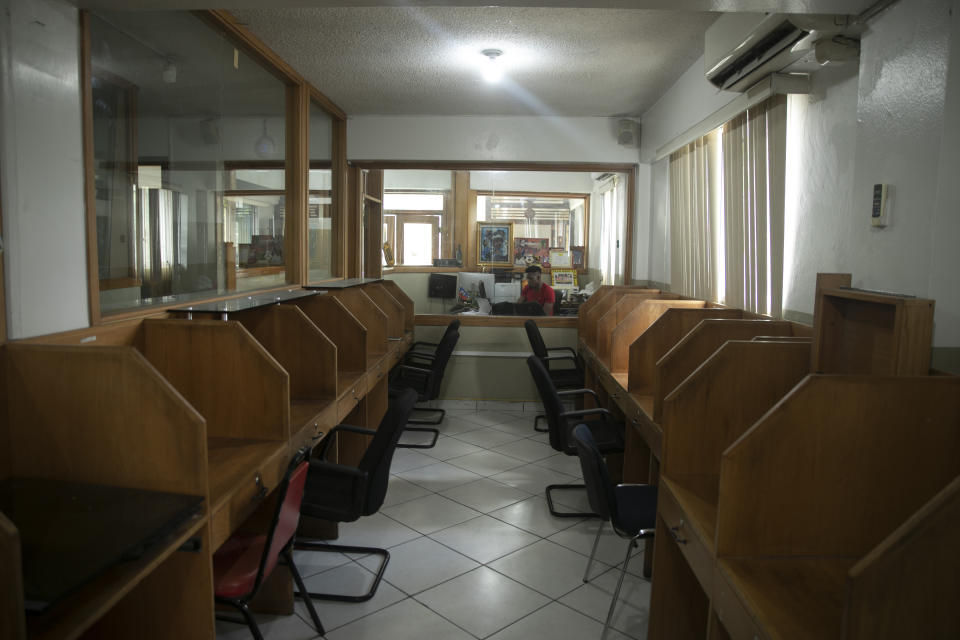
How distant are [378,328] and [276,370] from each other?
7.04ft

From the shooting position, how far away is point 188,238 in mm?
2941

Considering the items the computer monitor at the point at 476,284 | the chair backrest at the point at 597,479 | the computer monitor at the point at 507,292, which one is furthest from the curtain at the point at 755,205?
the computer monitor at the point at 476,284

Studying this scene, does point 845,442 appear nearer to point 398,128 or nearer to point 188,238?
point 188,238

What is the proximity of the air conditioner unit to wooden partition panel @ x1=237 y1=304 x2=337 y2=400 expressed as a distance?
2.23 meters

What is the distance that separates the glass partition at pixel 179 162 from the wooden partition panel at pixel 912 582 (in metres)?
2.37

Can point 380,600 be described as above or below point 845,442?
below

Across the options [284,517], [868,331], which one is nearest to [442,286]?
[284,517]

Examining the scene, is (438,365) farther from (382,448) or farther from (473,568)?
(382,448)

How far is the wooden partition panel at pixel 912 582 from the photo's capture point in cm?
100

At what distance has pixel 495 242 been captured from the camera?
26.1ft

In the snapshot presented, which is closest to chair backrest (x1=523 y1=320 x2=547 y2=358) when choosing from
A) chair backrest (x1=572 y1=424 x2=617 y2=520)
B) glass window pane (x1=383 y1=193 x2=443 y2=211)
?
chair backrest (x1=572 y1=424 x2=617 y2=520)

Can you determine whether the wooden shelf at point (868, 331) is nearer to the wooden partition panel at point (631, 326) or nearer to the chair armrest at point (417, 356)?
the wooden partition panel at point (631, 326)

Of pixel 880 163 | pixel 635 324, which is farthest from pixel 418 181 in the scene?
pixel 880 163

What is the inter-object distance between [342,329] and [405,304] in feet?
6.33
